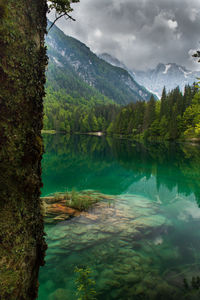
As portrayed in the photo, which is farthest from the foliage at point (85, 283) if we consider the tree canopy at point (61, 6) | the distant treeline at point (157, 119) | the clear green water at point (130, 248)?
the distant treeline at point (157, 119)

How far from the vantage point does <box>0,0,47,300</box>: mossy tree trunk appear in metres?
1.95

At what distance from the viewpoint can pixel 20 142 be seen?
2.12m

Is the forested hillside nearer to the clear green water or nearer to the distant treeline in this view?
the distant treeline

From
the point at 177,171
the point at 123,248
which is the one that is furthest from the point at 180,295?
the point at 177,171

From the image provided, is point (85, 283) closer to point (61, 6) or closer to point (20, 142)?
point (20, 142)

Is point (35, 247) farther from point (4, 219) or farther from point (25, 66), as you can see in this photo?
point (25, 66)

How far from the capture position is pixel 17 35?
81.2 inches

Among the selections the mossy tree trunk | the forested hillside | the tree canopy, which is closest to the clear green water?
the mossy tree trunk

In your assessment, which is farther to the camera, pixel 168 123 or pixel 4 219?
pixel 168 123

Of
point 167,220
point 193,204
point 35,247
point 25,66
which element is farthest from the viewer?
point 193,204

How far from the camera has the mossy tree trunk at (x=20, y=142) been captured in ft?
6.41

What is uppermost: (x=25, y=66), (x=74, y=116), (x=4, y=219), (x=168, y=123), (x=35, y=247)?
(x=74, y=116)

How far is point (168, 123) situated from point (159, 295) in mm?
74643

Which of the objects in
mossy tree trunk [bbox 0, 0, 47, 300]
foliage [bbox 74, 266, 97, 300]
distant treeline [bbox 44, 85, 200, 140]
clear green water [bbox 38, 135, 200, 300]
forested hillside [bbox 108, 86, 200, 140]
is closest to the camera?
mossy tree trunk [bbox 0, 0, 47, 300]
